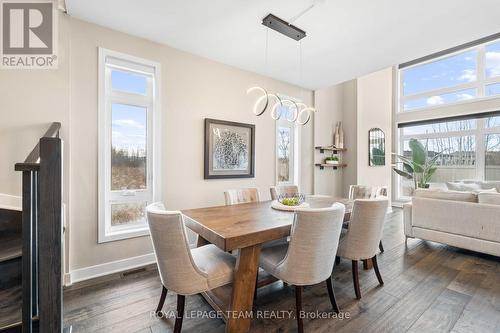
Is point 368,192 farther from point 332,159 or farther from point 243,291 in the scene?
point 243,291

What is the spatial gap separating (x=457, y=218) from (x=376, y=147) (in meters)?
3.08

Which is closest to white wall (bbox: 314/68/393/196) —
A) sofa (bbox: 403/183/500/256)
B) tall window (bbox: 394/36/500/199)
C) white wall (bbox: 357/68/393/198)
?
white wall (bbox: 357/68/393/198)

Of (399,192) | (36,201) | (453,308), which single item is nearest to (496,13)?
(453,308)

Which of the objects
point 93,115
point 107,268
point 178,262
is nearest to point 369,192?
point 178,262

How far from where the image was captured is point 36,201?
115 cm

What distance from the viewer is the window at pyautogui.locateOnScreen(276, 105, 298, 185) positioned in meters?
4.39

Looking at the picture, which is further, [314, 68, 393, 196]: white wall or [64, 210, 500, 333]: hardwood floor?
[314, 68, 393, 196]: white wall

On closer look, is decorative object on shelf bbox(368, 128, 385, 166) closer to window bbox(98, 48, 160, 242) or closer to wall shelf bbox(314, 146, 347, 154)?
wall shelf bbox(314, 146, 347, 154)

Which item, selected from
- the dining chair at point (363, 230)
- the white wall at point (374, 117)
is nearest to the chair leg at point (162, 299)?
the dining chair at point (363, 230)

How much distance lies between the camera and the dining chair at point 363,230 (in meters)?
2.11

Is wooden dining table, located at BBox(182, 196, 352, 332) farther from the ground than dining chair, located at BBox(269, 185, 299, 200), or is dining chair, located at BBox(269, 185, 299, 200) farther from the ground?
dining chair, located at BBox(269, 185, 299, 200)

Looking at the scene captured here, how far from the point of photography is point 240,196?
3.09 meters

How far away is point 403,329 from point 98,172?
3.26m

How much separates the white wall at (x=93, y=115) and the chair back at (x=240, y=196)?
1.89 ft
